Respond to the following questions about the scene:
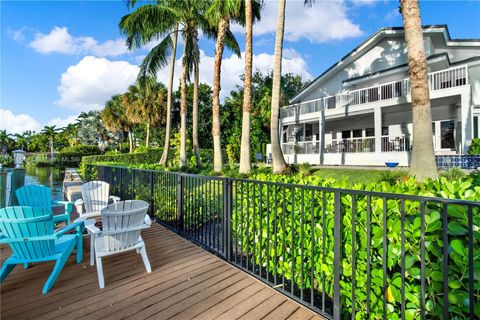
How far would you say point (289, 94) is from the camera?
37.5 meters

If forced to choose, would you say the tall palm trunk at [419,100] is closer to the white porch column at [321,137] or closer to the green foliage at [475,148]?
the green foliage at [475,148]

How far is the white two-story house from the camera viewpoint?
37.7 feet

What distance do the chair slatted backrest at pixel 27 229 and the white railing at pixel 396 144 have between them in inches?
605

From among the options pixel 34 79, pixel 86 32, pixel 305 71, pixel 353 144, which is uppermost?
pixel 305 71

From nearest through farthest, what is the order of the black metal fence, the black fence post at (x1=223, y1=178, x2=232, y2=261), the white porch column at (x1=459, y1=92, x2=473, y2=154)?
1. the black metal fence
2. the black fence post at (x1=223, y1=178, x2=232, y2=261)
3. the white porch column at (x1=459, y1=92, x2=473, y2=154)

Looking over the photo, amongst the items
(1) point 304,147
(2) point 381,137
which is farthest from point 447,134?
(1) point 304,147

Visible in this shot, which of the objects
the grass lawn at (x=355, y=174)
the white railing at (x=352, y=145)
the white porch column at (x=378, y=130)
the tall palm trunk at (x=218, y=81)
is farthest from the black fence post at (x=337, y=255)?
the white railing at (x=352, y=145)

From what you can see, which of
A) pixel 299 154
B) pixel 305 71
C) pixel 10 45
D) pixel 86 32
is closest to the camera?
pixel 10 45

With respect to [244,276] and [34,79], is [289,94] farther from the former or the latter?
[244,276]

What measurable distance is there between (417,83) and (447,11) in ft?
48.5

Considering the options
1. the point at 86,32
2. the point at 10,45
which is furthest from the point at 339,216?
the point at 86,32

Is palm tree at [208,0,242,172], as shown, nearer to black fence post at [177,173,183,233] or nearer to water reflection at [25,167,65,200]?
water reflection at [25,167,65,200]

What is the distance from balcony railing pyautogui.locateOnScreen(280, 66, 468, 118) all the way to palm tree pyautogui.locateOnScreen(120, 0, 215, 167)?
8.23 meters

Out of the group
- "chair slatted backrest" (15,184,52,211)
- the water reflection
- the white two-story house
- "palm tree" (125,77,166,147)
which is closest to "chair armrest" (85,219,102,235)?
"chair slatted backrest" (15,184,52,211)
